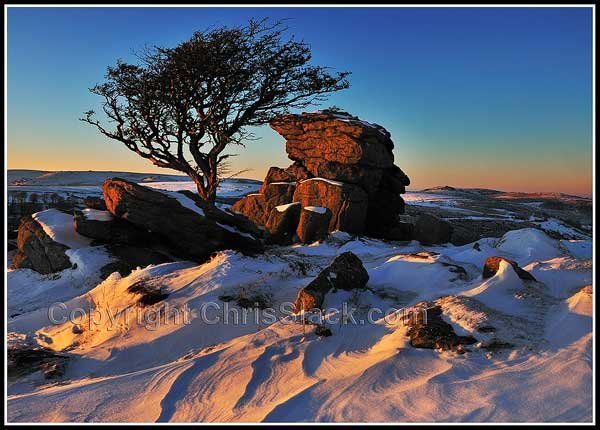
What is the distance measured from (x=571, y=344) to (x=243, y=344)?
3177 mm

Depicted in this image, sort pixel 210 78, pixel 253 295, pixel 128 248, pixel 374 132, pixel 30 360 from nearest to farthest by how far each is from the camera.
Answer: pixel 30 360 < pixel 253 295 < pixel 128 248 < pixel 210 78 < pixel 374 132

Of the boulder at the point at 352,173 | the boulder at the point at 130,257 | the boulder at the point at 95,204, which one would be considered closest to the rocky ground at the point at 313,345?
the boulder at the point at 130,257

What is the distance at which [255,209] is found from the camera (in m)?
17.5

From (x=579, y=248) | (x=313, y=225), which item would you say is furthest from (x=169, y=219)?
(x=579, y=248)

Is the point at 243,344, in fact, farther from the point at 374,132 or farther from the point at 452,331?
the point at 374,132

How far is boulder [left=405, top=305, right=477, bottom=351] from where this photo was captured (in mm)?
4086

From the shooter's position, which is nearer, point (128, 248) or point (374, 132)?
point (128, 248)

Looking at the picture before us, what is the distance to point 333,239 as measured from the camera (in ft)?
44.3

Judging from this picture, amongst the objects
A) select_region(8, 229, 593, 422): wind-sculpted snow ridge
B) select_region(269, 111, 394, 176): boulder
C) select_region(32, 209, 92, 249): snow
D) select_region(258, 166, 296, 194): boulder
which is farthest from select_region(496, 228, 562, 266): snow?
select_region(32, 209, 92, 249): snow

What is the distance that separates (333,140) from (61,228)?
1020 centimetres

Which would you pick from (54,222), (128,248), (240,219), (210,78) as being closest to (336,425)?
(128,248)

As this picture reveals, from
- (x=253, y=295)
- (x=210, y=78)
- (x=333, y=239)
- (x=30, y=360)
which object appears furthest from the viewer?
(x=210, y=78)

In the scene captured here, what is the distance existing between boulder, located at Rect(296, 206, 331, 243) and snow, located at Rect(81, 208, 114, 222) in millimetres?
5939

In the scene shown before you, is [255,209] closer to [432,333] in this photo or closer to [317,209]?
[317,209]
